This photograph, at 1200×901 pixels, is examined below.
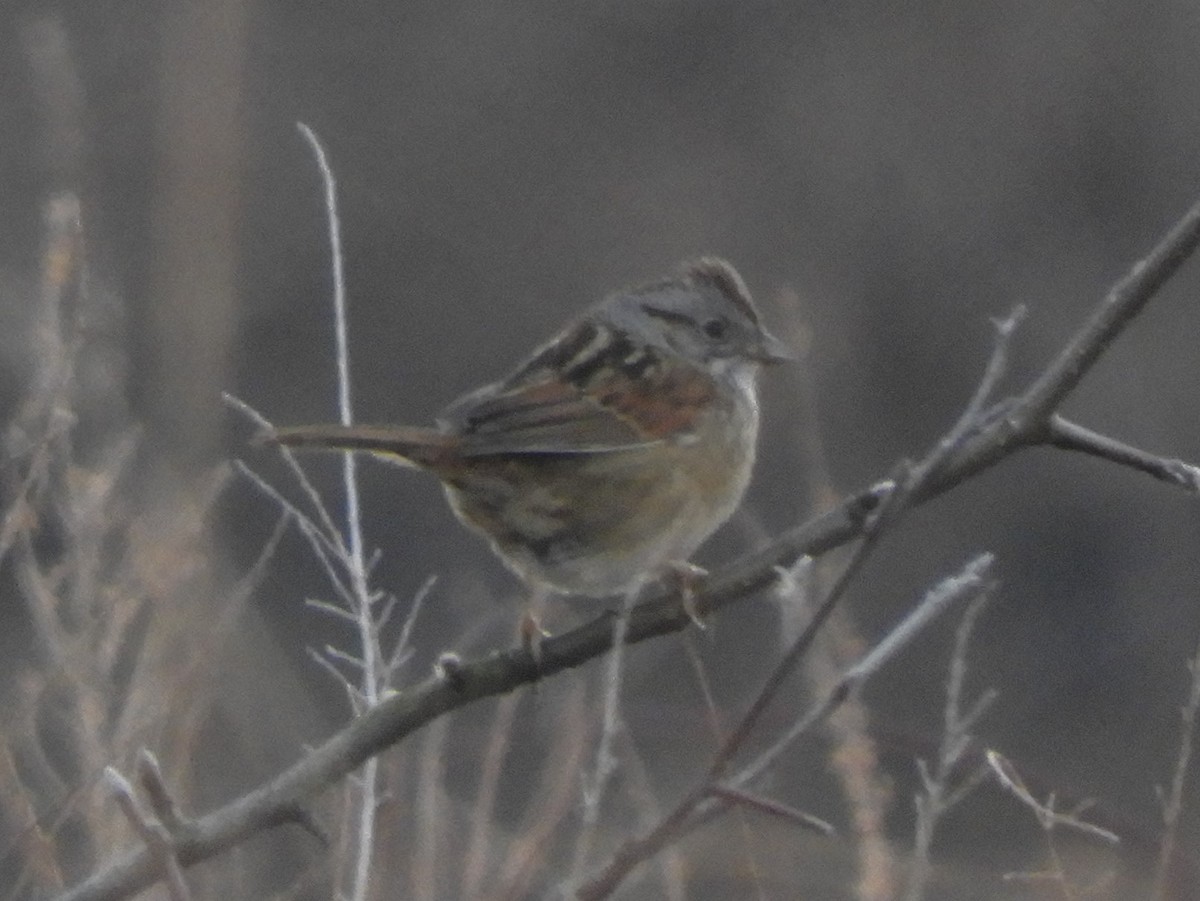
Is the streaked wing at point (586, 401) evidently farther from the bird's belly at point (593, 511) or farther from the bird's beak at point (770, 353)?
the bird's beak at point (770, 353)

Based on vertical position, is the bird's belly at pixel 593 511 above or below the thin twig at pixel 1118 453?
below

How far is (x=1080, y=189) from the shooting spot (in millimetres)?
17062

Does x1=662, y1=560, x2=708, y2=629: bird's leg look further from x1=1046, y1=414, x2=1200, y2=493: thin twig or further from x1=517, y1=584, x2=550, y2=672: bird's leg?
x1=1046, y1=414, x2=1200, y2=493: thin twig

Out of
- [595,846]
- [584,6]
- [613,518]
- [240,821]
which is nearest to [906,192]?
[584,6]

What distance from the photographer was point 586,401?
4.66 meters

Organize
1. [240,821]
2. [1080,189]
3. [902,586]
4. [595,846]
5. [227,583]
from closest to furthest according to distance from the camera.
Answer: [240,821]
[595,846]
[227,583]
[902,586]
[1080,189]

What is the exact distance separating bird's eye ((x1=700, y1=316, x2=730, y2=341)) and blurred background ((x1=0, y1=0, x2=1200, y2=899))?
7.41m

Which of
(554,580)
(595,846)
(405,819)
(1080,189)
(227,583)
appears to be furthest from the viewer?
(1080,189)

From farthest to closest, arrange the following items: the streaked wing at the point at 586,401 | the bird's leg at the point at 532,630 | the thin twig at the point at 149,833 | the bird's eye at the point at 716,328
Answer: the bird's eye at the point at 716,328, the streaked wing at the point at 586,401, the bird's leg at the point at 532,630, the thin twig at the point at 149,833

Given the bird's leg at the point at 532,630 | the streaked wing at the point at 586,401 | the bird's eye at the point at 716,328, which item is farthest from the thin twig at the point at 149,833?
the bird's eye at the point at 716,328

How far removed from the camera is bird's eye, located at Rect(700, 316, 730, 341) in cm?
495

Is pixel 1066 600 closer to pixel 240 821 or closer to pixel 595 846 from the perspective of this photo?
pixel 595 846

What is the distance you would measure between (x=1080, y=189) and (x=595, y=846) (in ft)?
33.2

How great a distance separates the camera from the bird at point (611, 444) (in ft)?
14.5
